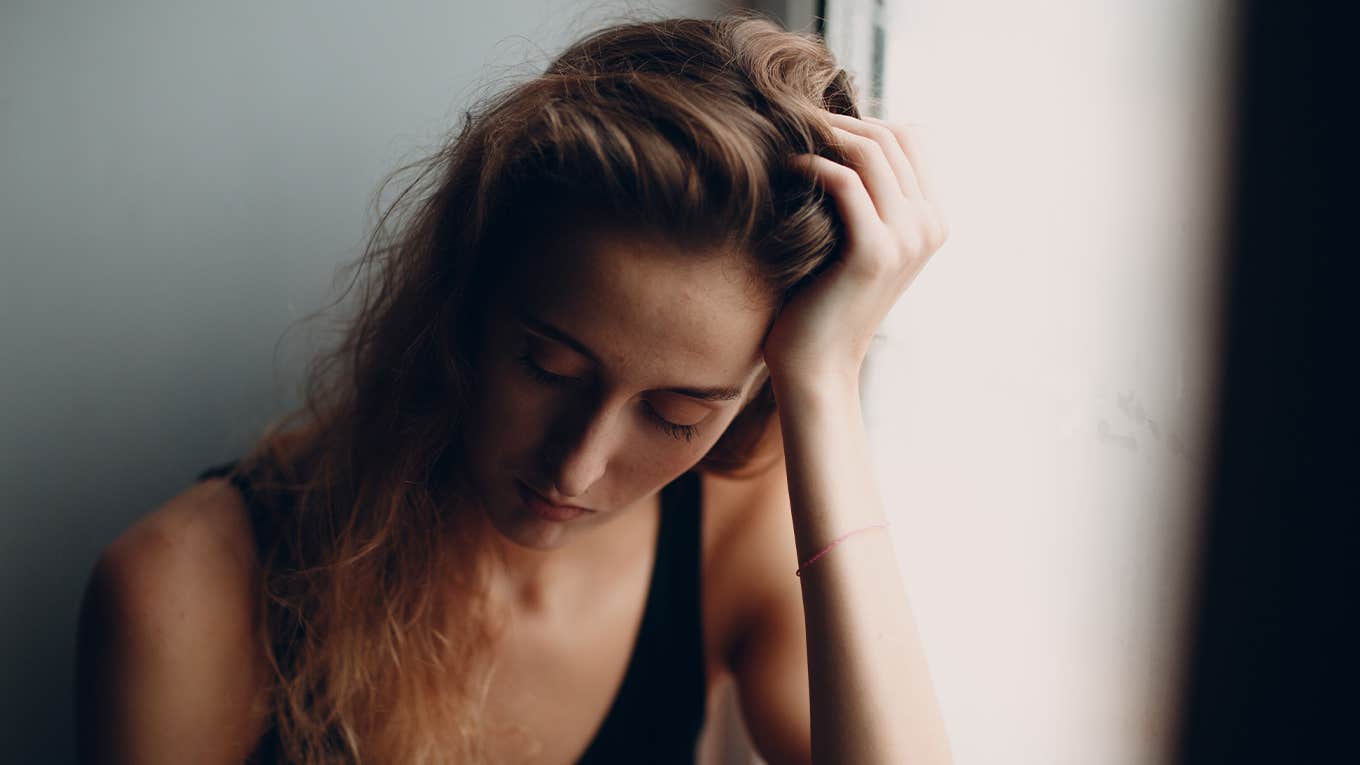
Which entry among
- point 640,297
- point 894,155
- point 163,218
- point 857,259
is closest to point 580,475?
point 640,297

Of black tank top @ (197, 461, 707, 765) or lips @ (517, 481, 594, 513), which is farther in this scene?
black tank top @ (197, 461, 707, 765)

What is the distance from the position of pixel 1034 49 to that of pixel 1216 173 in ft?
0.99

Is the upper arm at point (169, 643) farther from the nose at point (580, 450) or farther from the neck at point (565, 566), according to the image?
the nose at point (580, 450)

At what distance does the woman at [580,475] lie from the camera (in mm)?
680

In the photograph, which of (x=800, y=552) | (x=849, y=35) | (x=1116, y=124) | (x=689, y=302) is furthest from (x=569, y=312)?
(x=849, y=35)

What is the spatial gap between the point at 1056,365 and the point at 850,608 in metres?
0.27

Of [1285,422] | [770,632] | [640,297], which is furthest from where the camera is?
[770,632]

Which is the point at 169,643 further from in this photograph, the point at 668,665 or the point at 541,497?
the point at 668,665

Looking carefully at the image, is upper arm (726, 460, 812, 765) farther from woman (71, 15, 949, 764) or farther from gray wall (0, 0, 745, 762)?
gray wall (0, 0, 745, 762)

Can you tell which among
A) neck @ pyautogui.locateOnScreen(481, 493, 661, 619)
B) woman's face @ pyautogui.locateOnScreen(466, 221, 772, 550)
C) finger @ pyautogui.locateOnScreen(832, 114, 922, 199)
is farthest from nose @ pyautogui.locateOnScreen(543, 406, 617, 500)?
finger @ pyautogui.locateOnScreen(832, 114, 922, 199)

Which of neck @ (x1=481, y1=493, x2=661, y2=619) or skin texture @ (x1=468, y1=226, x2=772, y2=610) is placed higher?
skin texture @ (x1=468, y1=226, x2=772, y2=610)

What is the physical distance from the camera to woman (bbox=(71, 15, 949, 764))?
26.8 inches

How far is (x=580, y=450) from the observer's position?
72 centimetres

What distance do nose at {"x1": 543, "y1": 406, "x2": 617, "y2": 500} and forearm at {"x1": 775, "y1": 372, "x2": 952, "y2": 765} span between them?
0.17 metres
